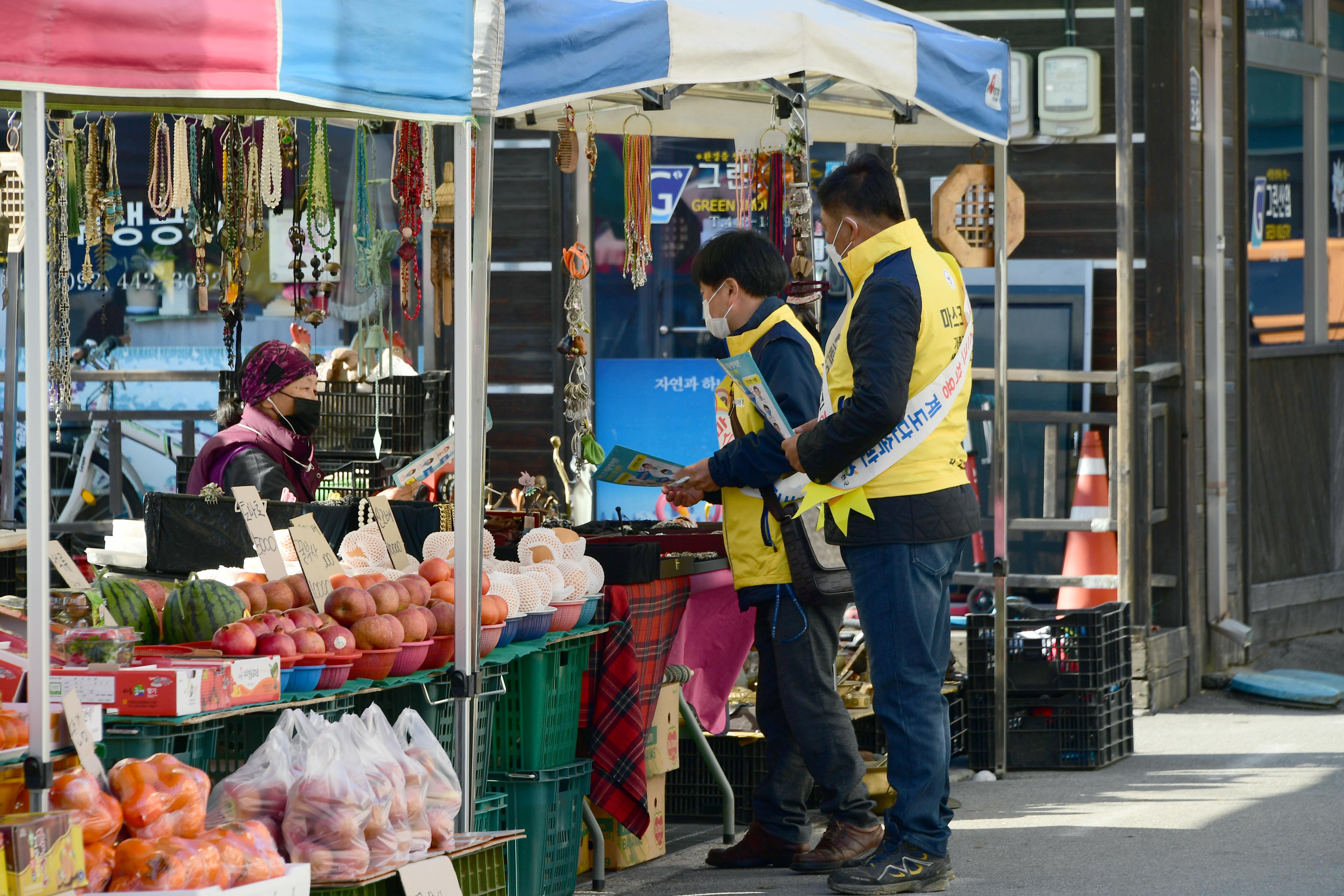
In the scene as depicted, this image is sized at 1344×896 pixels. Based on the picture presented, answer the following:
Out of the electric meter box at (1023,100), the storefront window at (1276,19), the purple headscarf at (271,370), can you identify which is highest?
the storefront window at (1276,19)

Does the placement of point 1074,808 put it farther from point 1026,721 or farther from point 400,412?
point 400,412

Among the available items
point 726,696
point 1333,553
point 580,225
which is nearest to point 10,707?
point 726,696

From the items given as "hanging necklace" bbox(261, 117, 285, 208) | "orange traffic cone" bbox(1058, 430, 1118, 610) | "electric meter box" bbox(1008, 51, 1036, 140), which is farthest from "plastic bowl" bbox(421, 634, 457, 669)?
"electric meter box" bbox(1008, 51, 1036, 140)

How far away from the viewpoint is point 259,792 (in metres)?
3.78

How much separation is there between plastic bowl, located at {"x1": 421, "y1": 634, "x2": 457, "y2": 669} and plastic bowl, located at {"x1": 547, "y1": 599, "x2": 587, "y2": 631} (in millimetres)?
478

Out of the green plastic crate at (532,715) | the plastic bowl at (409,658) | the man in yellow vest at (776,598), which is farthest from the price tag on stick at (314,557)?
the man in yellow vest at (776,598)

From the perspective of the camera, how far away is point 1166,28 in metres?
8.70

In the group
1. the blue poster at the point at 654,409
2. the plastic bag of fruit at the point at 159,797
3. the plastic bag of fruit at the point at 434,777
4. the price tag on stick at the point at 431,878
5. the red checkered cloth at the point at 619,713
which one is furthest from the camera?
the blue poster at the point at 654,409

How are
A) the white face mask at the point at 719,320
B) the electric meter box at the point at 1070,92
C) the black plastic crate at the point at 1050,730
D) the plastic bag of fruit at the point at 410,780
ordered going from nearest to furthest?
the plastic bag of fruit at the point at 410,780 → the white face mask at the point at 719,320 → the black plastic crate at the point at 1050,730 → the electric meter box at the point at 1070,92

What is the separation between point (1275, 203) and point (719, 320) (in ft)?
19.7

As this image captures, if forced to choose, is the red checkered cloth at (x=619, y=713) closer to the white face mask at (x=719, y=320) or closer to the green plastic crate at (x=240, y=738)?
the white face mask at (x=719, y=320)

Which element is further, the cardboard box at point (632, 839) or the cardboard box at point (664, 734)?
the cardboard box at point (664, 734)

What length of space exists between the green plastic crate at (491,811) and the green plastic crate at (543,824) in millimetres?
20

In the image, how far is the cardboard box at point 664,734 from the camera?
5.59m
